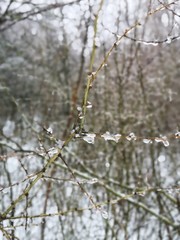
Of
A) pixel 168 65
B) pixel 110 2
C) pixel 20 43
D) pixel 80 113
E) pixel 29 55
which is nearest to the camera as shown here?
pixel 80 113

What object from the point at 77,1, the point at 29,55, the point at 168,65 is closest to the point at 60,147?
the point at 77,1

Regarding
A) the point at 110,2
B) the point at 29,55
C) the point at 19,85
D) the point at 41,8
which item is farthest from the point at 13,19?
the point at 19,85

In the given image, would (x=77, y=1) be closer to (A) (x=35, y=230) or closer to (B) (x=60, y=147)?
(B) (x=60, y=147)

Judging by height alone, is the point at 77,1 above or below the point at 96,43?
above

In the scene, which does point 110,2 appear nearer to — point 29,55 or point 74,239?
point 74,239

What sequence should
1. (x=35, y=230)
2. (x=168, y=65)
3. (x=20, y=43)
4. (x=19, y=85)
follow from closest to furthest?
(x=35, y=230)
(x=168, y=65)
(x=20, y=43)
(x=19, y=85)

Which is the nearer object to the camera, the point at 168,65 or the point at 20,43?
the point at 168,65

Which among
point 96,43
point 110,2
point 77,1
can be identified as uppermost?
point 110,2

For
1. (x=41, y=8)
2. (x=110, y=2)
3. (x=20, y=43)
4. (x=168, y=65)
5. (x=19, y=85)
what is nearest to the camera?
(x=41, y=8)

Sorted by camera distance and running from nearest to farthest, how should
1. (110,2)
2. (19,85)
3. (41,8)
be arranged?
(41,8), (110,2), (19,85)

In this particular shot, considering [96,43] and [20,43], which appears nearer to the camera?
[96,43]
